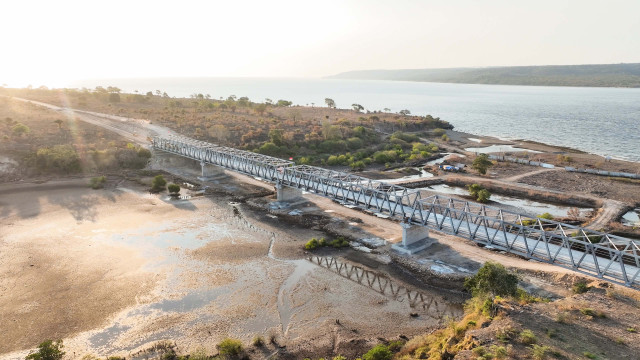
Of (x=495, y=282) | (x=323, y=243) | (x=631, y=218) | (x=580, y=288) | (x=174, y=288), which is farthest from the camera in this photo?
(x=631, y=218)

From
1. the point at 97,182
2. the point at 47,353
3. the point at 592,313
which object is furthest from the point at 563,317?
the point at 97,182

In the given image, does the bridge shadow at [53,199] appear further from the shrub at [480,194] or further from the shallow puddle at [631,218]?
the shallow puddle at [631,218]

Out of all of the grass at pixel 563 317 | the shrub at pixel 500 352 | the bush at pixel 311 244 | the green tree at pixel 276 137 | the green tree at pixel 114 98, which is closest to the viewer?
the shrub at pixel 500 352

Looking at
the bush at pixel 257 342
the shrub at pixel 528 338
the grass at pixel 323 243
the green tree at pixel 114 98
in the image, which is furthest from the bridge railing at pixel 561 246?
the green tree at pixel 114 98

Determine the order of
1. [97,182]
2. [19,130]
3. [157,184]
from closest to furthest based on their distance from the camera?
[157,184], [97,182], [19,130]

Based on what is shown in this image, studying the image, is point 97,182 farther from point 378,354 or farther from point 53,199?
point 378,354

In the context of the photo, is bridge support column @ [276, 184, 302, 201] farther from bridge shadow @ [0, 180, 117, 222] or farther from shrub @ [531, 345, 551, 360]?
shrub @ [531, 345, 551, 360]

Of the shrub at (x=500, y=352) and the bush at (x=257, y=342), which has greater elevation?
Result: the shrub at (x=500, y=352)

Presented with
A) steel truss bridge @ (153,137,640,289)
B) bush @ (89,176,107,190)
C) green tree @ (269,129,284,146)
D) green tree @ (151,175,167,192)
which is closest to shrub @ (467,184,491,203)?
steel truss bridge @ (153,137,640,289)
